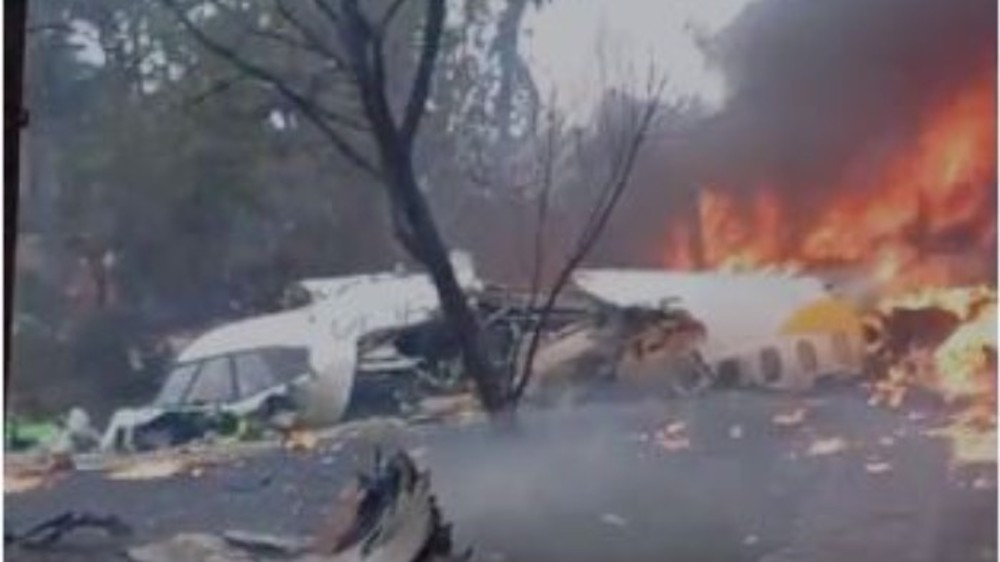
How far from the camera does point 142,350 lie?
5.51 feet

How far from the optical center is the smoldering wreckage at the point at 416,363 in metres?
1.66

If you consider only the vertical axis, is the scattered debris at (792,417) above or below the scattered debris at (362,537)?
above

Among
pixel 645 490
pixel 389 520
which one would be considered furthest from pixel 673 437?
pixel 389 520

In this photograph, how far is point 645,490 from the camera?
166cm

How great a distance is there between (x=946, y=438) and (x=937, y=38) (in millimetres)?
381

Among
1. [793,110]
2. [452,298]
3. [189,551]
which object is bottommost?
[189,551]

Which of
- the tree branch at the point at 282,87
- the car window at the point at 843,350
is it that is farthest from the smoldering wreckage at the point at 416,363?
the tree branch at the point at 282,87

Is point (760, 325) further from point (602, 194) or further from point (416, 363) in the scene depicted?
point (416, 363)

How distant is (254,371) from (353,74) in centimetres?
31

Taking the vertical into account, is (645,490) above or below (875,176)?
below

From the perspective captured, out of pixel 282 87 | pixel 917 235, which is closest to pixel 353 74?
pixel 282 87

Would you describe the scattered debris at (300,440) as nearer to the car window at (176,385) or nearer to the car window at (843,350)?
the car window at (176,385)

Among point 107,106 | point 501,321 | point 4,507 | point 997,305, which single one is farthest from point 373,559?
point 997,305

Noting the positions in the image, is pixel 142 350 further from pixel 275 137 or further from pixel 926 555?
pixel 926 555
